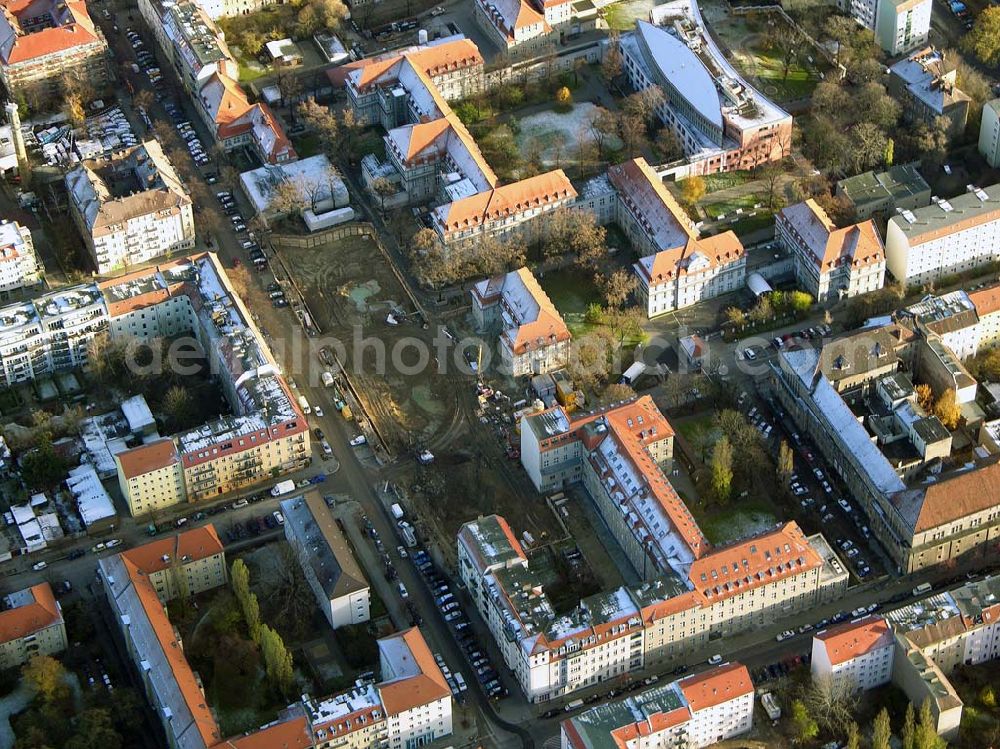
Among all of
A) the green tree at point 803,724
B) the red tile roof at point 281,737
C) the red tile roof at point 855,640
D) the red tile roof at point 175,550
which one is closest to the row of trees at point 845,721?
the green tree at point 803,724

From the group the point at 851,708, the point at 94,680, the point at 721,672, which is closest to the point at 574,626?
the point at 721,672

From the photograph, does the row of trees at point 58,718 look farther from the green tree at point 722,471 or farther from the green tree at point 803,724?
the green tree at point 722,471

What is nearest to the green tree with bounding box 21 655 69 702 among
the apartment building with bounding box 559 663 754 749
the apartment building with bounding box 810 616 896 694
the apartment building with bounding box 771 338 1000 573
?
the apartment building with bounding box 559 663 754 749

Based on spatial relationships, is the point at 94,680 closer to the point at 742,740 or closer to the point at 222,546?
the point at 222,546

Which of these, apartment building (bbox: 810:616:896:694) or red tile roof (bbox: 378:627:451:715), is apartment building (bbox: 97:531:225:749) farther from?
apartment building (bbox: 810:616:896:694)

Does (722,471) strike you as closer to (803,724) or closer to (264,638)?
(803,724)

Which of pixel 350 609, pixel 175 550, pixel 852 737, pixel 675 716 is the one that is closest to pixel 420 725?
pixel 350 609
